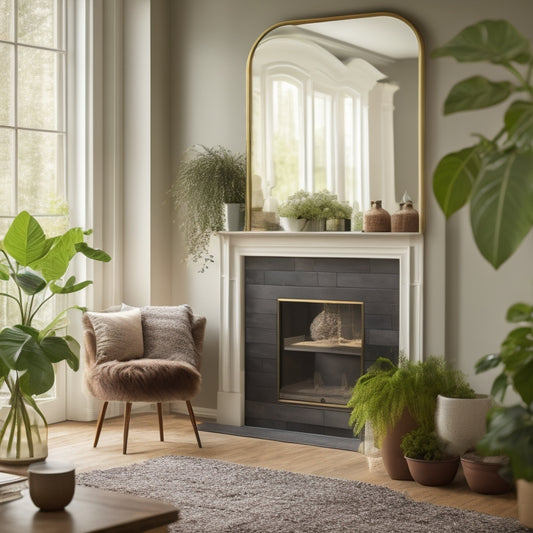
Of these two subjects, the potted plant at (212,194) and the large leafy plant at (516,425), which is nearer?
the large leafy plant at (516,425)

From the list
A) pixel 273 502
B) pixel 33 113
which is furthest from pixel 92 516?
pixel 33 113

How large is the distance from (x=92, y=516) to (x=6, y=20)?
3.79 meters

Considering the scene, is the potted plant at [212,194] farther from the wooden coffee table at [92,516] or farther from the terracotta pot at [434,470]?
the wooden coffee table at [92,516]

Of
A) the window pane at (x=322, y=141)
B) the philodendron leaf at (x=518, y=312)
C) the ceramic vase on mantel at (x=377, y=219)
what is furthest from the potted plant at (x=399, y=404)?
the philodendron leaf at (x=518, y=312)

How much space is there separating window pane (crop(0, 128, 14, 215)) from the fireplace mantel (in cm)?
128

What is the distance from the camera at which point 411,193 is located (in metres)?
5.15

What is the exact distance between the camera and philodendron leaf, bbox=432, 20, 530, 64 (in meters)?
1.21

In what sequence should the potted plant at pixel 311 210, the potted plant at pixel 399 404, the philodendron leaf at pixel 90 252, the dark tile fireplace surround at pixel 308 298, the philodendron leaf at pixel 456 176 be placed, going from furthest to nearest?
the potted plant at pixel 311 210, the dark tile fireplace surround at pixel 308 298, the philodendron leaf at pixel 90 252, the potted plant at pixel 399 404, the philodendron leaf at pixel 456 176

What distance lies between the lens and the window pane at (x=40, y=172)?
18.2 feet

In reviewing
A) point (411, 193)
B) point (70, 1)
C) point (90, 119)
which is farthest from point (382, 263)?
point (70, 1)

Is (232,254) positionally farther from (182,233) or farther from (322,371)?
(322,371)

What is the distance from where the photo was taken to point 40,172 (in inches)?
223

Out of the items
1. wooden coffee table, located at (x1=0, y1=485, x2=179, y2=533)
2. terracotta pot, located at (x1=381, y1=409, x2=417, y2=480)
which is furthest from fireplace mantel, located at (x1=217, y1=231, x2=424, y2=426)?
wooden coffee table, located at (x1=0, y1=485, x2=179, y2=533)

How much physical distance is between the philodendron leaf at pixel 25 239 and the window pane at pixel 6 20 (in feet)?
5.48
